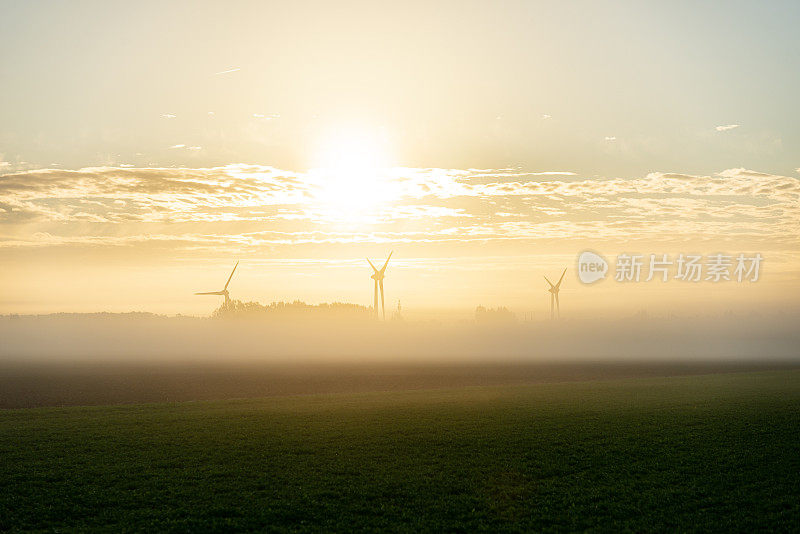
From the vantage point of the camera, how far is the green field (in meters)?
24.7

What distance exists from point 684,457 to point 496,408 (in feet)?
64.1

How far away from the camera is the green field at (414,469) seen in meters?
24.7

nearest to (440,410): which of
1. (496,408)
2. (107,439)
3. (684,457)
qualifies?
(496,408)

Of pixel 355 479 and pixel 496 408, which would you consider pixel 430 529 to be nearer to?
pixel 355 479

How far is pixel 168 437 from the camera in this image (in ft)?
133

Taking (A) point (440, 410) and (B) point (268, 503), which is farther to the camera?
(A) point (440, 410)

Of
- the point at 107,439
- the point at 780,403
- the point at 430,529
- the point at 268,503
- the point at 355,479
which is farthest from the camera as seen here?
the point at 780,403

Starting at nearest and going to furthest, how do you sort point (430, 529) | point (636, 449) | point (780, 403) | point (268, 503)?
point (430, 529), point (268, 503), point (636, 449), point (780, 403)

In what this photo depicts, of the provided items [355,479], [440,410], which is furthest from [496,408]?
[355,479]

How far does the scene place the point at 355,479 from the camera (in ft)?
97.6

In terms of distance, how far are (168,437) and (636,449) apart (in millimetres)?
28693

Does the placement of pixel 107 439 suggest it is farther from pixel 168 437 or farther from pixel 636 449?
pixel 636 449

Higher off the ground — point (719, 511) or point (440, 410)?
point (719, 511)

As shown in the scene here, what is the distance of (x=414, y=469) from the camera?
31266 millimetres
